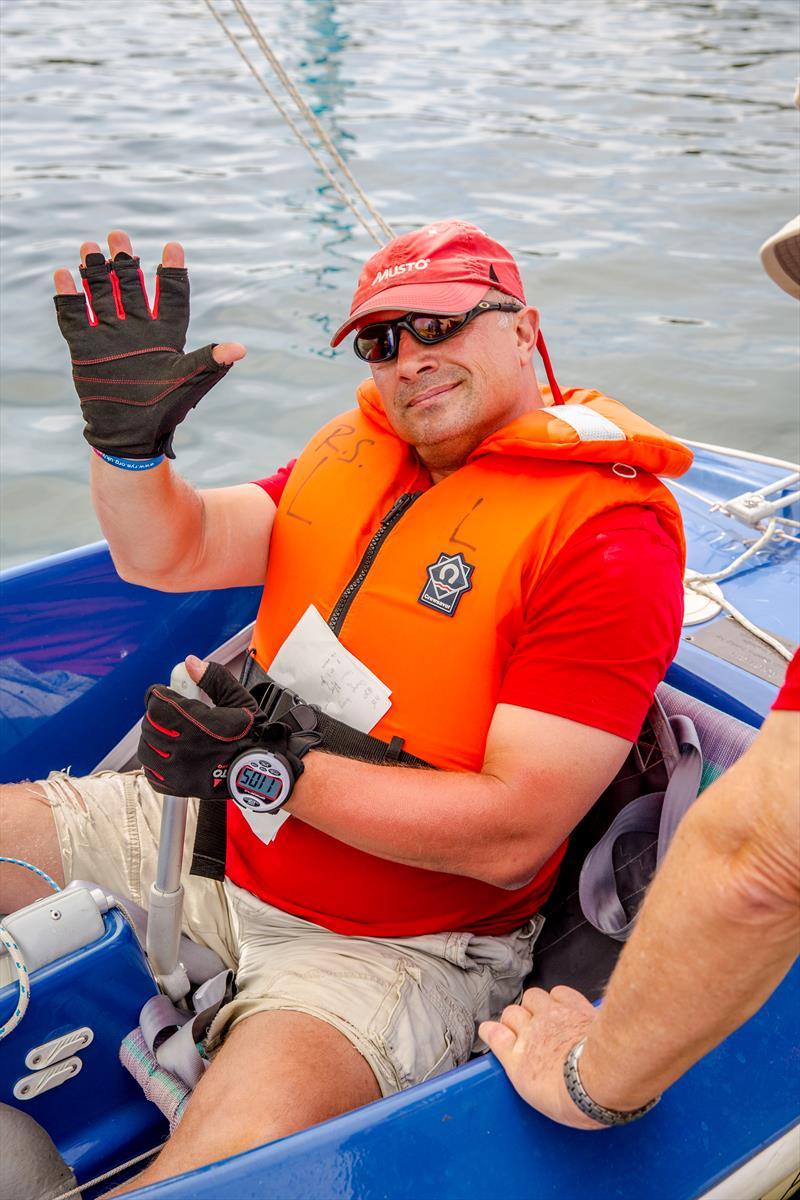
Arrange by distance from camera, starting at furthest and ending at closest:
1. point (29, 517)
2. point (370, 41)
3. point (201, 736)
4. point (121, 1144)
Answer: point (370, 41) < point (29, 517) < point (121, 1144) < point (201, 736)

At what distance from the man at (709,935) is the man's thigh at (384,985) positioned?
42 centimetres

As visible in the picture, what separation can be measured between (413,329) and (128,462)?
1.70 ft

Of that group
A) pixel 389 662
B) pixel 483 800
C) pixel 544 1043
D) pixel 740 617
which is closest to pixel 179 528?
pixel 389 662

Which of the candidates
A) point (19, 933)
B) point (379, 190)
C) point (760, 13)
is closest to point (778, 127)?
point (379, 190)

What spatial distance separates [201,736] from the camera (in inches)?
60.3

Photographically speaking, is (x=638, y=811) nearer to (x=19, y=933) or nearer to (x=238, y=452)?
(x=19, y=933)

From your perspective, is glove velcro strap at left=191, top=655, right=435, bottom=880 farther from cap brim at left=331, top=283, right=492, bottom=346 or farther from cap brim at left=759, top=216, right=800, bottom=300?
cap brim at left=759, top=216, right=800, bottom=300

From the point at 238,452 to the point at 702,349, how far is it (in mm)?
2424

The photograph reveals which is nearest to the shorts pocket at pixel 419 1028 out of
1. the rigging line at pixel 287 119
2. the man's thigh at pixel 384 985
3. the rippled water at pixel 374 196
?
the man's thigh at pixel 384 985

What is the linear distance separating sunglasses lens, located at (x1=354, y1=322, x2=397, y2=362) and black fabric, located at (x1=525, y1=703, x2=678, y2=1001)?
2.43ft

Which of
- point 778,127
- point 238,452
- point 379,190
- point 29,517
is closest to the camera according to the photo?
point 29,517

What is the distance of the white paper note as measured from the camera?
5.80ft

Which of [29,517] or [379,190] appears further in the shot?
[379,190]

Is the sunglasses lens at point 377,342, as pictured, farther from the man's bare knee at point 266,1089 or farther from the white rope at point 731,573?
the man's bare knee at point 266,1089
